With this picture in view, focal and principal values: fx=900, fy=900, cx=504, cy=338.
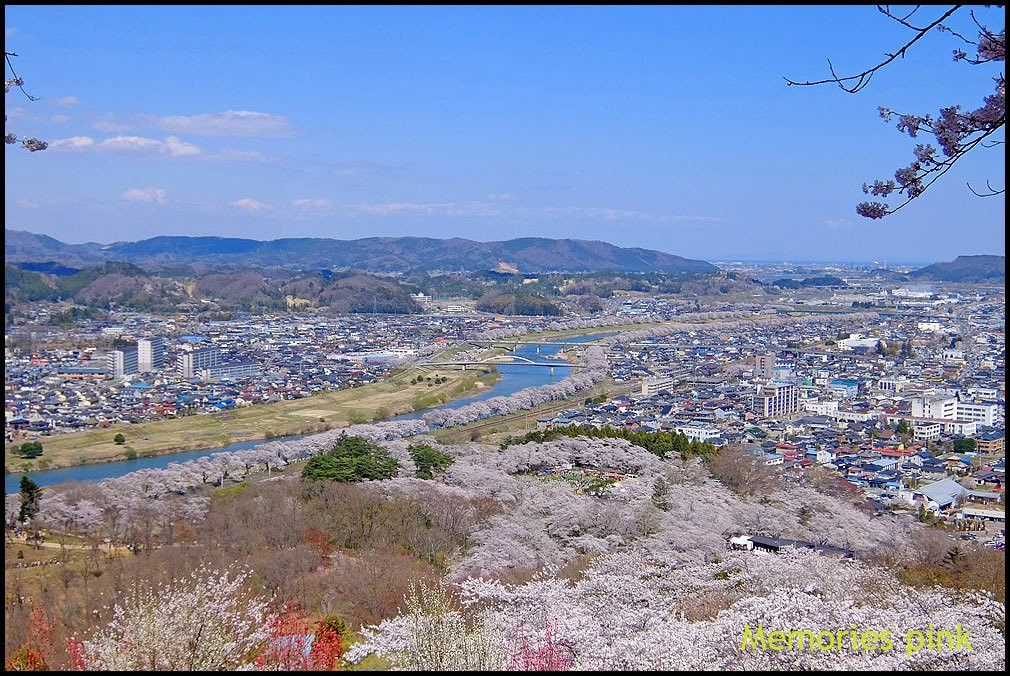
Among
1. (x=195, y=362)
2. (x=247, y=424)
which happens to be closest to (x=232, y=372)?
(x=195, y=362)

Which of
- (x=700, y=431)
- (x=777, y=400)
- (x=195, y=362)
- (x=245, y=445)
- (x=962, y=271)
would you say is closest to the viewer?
(x=245, y=445)

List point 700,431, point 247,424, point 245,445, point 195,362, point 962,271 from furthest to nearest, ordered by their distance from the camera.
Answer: point 962,271 < point 195,362 < point 247,424 < point 700,431 < point 245,445

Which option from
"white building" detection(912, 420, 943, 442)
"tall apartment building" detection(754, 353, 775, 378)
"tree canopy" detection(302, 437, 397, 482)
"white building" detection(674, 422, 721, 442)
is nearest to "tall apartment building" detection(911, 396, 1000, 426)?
"white building" detection(912, 420, 943, 442)

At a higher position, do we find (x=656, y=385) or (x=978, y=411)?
(x=978, y=411)

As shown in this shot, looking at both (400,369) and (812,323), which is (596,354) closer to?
(400,369)

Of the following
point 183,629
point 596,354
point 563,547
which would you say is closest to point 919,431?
point 563,547

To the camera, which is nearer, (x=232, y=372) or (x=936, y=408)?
(x=936, y=408)

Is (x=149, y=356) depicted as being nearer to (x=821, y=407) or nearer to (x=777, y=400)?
(x=777, y=400)
